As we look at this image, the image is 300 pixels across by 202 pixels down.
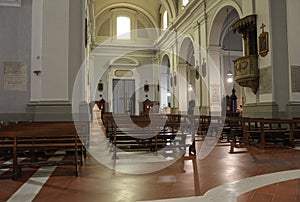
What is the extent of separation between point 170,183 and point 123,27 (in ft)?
61.6

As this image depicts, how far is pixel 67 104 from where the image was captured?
6246 mm

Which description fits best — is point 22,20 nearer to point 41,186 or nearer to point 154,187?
point 41,186

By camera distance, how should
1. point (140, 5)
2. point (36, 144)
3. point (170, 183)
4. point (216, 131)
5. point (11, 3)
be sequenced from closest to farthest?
1. point (170, 183)
2. point (36, 144)
3. point (11, 3)
4. point (216, 131)
5. point (140, 5)

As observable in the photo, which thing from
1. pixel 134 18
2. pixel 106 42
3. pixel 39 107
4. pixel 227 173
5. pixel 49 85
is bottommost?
pixel 227 173

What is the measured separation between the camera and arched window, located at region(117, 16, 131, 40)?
20.7m

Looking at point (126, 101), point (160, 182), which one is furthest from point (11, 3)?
point (126, 101)

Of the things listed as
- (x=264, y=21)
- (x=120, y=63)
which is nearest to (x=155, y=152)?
(x=264, y=21)

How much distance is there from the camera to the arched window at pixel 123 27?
2066 cm

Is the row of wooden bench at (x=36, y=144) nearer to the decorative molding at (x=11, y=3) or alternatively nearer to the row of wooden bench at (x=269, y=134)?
the row of wooden bench at (x=269, y=134)

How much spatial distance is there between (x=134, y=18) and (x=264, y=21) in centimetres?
1416

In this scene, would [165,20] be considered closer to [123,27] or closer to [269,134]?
[123,27]

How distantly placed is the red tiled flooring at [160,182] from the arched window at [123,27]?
17.1 metres

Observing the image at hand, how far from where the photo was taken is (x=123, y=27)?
2077cm

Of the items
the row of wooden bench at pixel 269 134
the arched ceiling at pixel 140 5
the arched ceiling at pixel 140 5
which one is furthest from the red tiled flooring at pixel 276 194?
the arched ceiling at pixel 140 5
